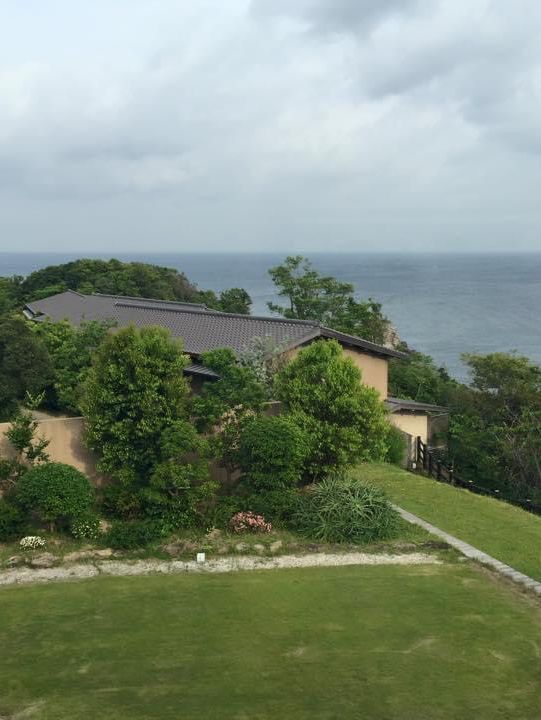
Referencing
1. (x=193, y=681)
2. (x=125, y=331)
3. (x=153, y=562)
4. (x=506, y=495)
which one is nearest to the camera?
(x=193, y=681)

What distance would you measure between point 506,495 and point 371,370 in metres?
5.57

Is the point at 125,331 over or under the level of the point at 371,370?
over

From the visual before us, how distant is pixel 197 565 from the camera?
1052 cm

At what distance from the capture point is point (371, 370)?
21.6m

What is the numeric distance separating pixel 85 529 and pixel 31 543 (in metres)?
0.86

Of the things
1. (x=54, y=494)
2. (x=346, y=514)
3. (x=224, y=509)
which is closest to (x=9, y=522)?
(x=54, y=494)

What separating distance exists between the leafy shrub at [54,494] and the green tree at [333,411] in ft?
14.5

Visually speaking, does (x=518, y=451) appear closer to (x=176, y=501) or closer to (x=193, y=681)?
(x=176, y=501)

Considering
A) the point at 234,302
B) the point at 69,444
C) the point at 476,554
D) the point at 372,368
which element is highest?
the point at 234,302

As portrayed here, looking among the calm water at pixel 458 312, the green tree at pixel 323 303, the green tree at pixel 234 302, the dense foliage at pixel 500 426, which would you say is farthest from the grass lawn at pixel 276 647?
the calm water at pixel 458 312

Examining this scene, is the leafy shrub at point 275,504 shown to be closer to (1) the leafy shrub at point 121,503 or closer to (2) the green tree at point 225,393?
(2) the green tree at point 225,393

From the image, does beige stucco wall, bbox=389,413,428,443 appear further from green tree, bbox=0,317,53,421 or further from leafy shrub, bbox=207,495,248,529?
green tree, bbox=0,317,53,421

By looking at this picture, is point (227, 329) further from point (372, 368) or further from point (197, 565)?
point (197, 565)

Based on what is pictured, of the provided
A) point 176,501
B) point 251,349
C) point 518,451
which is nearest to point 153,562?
point 176,501
